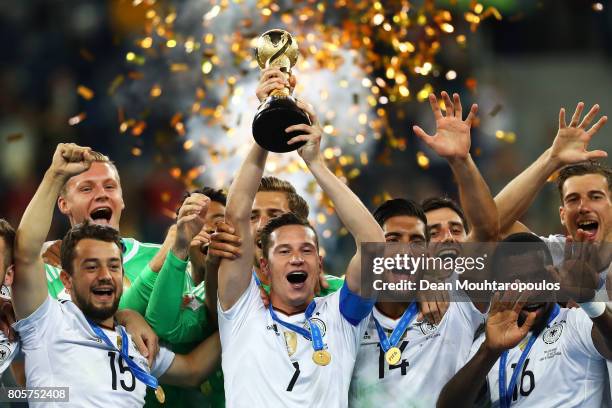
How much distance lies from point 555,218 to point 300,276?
4800mm

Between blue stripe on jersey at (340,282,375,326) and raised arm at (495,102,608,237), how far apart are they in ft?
2.99

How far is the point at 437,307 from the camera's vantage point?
4547 millimetres

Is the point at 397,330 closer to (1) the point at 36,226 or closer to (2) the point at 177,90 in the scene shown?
(1) the point at 36,226

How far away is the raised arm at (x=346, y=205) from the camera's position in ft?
14.3

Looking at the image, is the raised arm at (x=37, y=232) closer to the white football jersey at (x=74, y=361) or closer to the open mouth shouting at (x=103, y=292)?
the white football jersey at (x=74, y=361)

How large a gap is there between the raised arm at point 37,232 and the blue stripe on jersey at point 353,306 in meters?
1.08

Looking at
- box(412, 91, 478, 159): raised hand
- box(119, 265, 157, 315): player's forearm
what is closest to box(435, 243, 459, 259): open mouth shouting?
box(412, 91, 478, 159): raised hand

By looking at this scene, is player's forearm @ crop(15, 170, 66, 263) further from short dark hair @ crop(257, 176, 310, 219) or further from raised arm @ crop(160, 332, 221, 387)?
short dark hair @ crop(257, 176, 310, 219)

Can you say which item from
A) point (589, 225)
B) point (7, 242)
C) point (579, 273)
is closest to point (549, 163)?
point (589, 225)

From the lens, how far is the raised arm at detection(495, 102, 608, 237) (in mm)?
4887

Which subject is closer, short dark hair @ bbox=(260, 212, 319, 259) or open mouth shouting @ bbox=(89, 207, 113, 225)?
short dark hair @ bbox=(260, 212, 319, 259)

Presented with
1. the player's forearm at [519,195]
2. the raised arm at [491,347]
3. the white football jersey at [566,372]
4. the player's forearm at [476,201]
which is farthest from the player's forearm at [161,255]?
the white football jersey at [566,372]

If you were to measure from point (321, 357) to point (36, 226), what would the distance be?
1.14 metres

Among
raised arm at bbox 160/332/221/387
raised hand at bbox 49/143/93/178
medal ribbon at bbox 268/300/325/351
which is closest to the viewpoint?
raised hand at bbox 49/143/93/178
